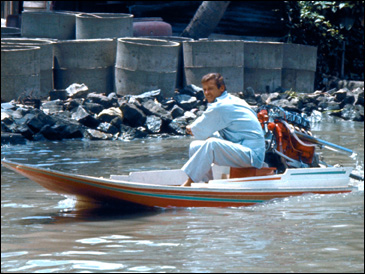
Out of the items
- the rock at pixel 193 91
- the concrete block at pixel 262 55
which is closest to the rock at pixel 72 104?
the rock at pixel 193 91

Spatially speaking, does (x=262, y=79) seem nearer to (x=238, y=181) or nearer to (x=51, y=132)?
(x=51, y=132)

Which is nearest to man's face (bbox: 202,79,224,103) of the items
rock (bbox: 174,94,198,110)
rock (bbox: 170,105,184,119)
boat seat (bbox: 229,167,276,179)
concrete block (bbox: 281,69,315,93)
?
A: boat seat (bbox: 229,167,276,179)

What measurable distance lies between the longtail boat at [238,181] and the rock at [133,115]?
5.45 metres

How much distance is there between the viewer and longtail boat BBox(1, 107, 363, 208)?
26.4ft

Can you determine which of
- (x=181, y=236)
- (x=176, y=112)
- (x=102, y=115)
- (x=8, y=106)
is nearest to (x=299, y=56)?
(x=176, y=112)

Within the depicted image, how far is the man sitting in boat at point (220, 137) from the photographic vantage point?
8.43 metres

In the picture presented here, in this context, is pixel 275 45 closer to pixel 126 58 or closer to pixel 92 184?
pixel 126 58

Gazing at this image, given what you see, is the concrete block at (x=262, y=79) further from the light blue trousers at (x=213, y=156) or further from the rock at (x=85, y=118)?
the light blue trousers at (x=213, y=156)

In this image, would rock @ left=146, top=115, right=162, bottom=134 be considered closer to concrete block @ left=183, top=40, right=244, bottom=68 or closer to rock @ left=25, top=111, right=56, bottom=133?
rock @ left=25, top=111, right=56, bottom=133

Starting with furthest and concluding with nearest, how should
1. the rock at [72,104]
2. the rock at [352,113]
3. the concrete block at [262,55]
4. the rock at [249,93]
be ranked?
the concrete block at [262,55] → the rock at [249,93] → the rock at [352,113] → the rock at [72,104]

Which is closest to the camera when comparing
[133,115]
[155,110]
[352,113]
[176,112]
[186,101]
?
[133,115]

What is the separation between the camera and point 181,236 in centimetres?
711

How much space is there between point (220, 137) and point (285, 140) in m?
1.05

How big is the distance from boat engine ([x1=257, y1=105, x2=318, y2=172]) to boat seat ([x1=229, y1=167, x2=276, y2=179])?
18.7 inches
